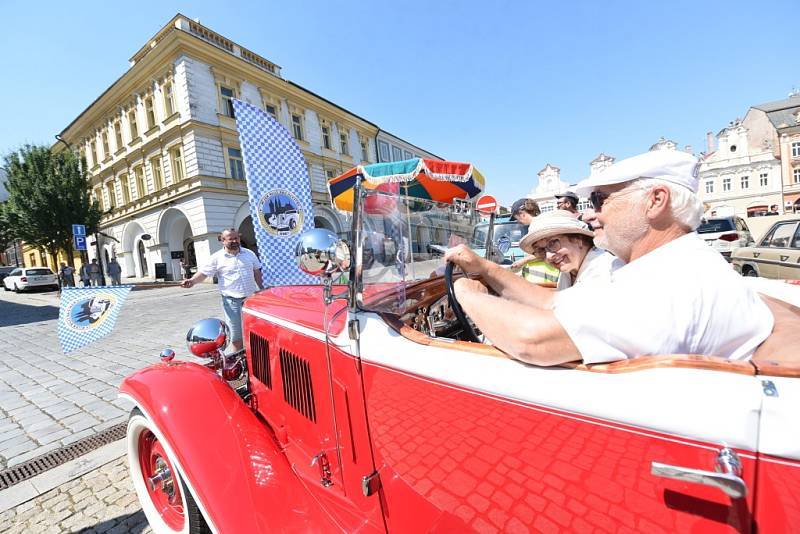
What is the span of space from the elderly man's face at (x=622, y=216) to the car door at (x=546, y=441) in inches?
20.1

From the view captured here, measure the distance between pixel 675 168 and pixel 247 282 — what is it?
4197mm

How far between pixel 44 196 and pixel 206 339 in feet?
75.5

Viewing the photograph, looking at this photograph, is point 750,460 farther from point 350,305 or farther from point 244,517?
point 244,517

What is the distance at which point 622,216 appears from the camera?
1094mm

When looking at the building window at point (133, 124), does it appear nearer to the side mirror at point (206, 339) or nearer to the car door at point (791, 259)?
the side mirror at point (206, 339)

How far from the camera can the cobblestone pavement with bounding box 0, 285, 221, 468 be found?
2.86 m

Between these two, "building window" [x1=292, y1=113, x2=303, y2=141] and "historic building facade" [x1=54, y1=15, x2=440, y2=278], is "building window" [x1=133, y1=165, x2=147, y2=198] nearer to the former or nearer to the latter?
"historic building facade" [x1=54, y1=15, x2=440, y2=278]

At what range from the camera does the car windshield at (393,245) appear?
1.26m

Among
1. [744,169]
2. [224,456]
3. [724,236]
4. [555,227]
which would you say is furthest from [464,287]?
[744,169]

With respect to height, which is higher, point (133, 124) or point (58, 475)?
point (133, 124)

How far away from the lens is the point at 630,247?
1.11 meters

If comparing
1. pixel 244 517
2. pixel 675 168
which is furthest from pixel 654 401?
pixel 244 517

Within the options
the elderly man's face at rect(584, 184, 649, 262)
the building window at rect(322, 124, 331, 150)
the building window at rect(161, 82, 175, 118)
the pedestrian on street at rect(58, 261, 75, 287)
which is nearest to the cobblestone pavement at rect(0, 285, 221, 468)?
the elderly man's face at rect(584, 184, 649, 262)

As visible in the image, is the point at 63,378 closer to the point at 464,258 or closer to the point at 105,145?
the point at 464,258
